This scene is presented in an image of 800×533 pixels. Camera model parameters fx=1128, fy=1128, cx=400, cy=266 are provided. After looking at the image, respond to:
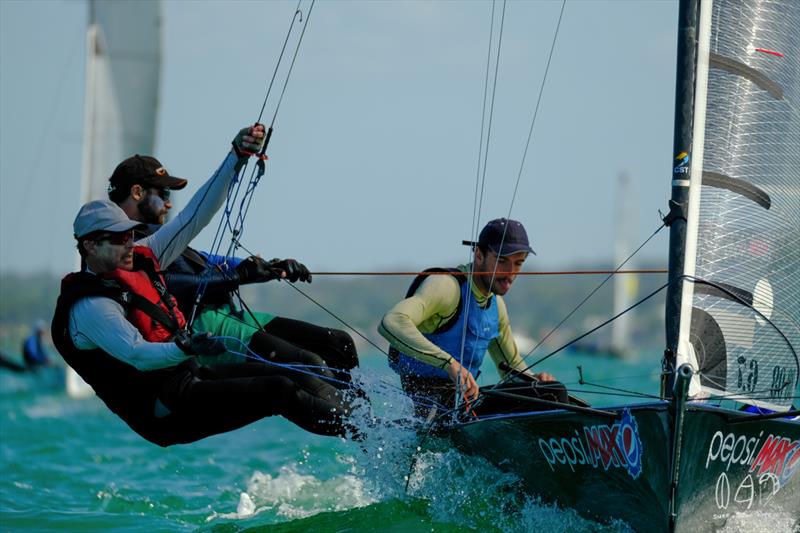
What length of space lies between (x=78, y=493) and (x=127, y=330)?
3321mm

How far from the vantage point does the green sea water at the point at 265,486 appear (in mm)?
4598

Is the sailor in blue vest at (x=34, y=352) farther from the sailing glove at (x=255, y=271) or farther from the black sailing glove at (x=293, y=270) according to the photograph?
the black sailing glove at (x=293, y=270)

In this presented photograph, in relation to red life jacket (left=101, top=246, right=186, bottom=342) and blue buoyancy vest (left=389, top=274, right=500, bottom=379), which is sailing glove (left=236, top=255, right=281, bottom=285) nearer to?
red life jacket (left=101, top=246, right=186, bottom=342)

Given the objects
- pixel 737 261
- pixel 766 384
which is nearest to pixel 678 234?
pixel 737 261

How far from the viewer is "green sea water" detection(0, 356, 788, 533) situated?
15.1 ft

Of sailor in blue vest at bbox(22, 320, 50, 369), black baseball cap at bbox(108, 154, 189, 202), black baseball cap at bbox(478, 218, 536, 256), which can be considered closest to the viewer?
black baseball cap at bbox(108, 154, 189, 202)

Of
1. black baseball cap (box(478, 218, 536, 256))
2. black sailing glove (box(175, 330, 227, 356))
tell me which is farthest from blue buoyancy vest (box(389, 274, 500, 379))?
black sailing glove (box(175, 330, 227, 356))

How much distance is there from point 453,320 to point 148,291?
1393 millimetres

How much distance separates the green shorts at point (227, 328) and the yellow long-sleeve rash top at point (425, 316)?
0.56 metres

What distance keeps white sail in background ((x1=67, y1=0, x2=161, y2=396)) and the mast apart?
9475 mm

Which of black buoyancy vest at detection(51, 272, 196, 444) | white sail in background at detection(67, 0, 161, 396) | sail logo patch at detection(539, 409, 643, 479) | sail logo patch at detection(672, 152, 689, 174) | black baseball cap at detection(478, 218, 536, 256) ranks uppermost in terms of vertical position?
white sail in background at detection(67, 0, 161, 396)

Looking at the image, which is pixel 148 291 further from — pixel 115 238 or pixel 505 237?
Answer: pixel 505 237

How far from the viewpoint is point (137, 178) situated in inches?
178

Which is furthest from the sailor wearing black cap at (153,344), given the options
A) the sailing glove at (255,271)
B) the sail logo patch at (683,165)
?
the sail logo patch at (683,165)
